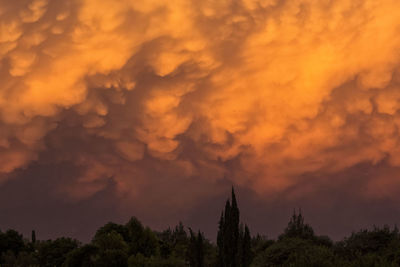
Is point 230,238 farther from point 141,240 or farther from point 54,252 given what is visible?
point 54,252

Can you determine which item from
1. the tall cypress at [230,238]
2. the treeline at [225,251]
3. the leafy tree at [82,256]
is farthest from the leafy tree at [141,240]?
the tall cypress at [230,238]

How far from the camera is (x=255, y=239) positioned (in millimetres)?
126312

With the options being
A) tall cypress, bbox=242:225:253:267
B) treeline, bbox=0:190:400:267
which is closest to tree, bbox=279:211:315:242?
treeline, bbox=0:190:400:267

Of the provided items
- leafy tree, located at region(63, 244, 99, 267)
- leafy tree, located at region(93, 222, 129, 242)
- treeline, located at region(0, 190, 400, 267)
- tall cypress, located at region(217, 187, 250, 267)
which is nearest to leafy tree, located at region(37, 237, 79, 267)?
treeline, located at region(0, 190, 400, 267)

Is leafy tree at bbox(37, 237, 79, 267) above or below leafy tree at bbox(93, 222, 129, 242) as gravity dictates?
below

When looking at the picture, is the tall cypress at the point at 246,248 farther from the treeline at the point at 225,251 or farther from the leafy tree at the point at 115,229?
the leafy tree at the point at 115,229

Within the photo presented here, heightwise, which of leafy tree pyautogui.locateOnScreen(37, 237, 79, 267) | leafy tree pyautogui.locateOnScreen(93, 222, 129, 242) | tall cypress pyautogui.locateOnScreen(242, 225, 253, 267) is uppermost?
leafy tree pyautogui.locateOnScreen(93, 222, 129, 242)

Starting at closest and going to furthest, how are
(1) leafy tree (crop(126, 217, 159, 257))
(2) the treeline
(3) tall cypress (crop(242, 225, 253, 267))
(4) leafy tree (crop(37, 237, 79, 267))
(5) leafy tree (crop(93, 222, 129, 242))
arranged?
(2) the treeline → (3) tall cypress (crop(242, 225, 253, 267)) → (1) leafy tree (crop(126, 217, 159, 257)) → (4) leafy tree (crop(37, 237, 79, 267)) → (5) leafy tree (crop(93, 222, 129, 242))

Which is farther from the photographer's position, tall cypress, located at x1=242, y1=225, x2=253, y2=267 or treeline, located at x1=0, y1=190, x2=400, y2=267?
tall cypress, located at x1=242, y1=225, x2=253, y2=267

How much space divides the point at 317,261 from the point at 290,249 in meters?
27.7

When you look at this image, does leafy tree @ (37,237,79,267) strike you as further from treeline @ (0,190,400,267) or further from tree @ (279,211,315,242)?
tree @ (279,211,315,242)

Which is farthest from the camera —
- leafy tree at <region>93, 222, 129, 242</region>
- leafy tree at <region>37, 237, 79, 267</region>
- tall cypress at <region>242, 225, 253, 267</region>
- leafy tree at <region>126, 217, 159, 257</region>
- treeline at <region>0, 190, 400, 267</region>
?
leafy tree at <region>93, 222, 129, 242</region>

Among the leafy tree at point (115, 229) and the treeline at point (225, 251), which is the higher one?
the leafy tree at point (115, 229)

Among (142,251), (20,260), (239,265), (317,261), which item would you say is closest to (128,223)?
(142,251)
